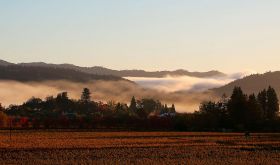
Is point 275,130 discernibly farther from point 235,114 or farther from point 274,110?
point 274,110

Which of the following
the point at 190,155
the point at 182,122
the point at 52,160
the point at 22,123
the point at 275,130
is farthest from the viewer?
the point at 22,123

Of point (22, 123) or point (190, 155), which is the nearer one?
point (190, 155)

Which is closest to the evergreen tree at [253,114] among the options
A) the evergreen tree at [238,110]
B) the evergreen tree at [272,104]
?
the evergreen tree at [238,110]

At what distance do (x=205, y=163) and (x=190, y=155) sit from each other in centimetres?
831

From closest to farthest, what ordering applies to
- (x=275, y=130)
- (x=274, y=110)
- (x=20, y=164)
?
(x=20, y=164)
(x=275, y=130)
(x=274, y=110)

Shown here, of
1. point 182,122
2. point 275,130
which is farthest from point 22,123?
point 275,130

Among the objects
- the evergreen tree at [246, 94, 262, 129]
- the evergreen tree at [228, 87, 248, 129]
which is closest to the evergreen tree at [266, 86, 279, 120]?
the evergreen tree at [246, 94, 262, 129]

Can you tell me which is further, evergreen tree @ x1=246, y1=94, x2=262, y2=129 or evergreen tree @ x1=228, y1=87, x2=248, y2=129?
evergreen tree @ x1=228, y1=87, x2=248, y2=129

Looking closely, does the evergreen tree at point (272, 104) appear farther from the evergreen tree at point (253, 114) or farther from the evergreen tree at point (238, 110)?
the evergreen tree at point (238, 110)

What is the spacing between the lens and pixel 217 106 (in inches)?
6909

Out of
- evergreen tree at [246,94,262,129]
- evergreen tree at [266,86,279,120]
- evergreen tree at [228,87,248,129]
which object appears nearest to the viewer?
evergreen tree at [246,94,262,129]

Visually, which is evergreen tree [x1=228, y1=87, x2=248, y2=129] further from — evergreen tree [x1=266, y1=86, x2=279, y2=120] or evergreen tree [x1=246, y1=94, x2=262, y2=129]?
evergreen tree [x1=266, y1=86, x2=279, y2=120]

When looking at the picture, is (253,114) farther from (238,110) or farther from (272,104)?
(272,104)

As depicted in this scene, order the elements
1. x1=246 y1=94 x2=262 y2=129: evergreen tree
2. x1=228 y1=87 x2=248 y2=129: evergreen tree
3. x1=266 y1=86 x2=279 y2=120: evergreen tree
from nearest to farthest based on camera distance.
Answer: x1=246 y1=94 x2=262 y2=129: evergreen tree
x1=228 y1=87 x2=248 y2=129: evergreen tree
x1=266 y1=86 x2=279 y2=120: evergreen tree
